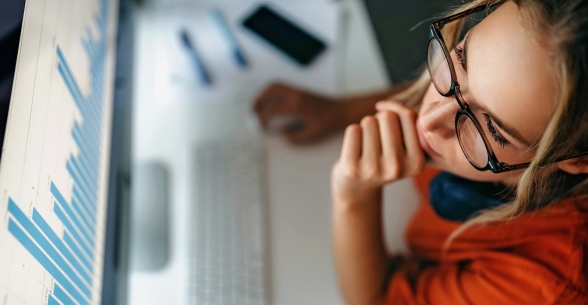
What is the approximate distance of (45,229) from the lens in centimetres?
39

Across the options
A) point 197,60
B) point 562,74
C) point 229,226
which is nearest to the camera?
point 562,74

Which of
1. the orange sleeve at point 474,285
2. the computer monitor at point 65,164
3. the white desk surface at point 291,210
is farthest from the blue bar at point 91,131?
the orange sleeve at point 474,285

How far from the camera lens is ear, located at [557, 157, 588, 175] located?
43 centimetres

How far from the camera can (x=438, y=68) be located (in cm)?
50

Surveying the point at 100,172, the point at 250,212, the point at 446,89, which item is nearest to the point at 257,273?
the point at 250,212

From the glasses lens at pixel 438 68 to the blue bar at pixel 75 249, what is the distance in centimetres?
41

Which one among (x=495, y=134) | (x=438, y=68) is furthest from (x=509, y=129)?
(x=438, y=68)

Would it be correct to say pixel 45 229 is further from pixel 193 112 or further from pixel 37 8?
pixel 193 112

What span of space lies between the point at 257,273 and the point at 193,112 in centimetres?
32

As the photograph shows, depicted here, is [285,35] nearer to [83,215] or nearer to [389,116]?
[389,116]

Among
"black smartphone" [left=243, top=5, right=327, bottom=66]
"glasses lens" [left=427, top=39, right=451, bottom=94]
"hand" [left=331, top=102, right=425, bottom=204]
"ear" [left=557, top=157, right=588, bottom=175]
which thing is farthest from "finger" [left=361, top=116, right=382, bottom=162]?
"black smartphone" [left=243, top=5, right=327, bottom=66]

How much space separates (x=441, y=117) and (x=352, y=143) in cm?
14

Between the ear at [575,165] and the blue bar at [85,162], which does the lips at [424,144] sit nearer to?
the ear at [575,165]

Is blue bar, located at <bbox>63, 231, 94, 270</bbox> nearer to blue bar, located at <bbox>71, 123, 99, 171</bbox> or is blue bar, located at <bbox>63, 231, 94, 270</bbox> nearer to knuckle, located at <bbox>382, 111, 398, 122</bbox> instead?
blue bar, located at <bbox>71, 123, 99, 171</bbox>
